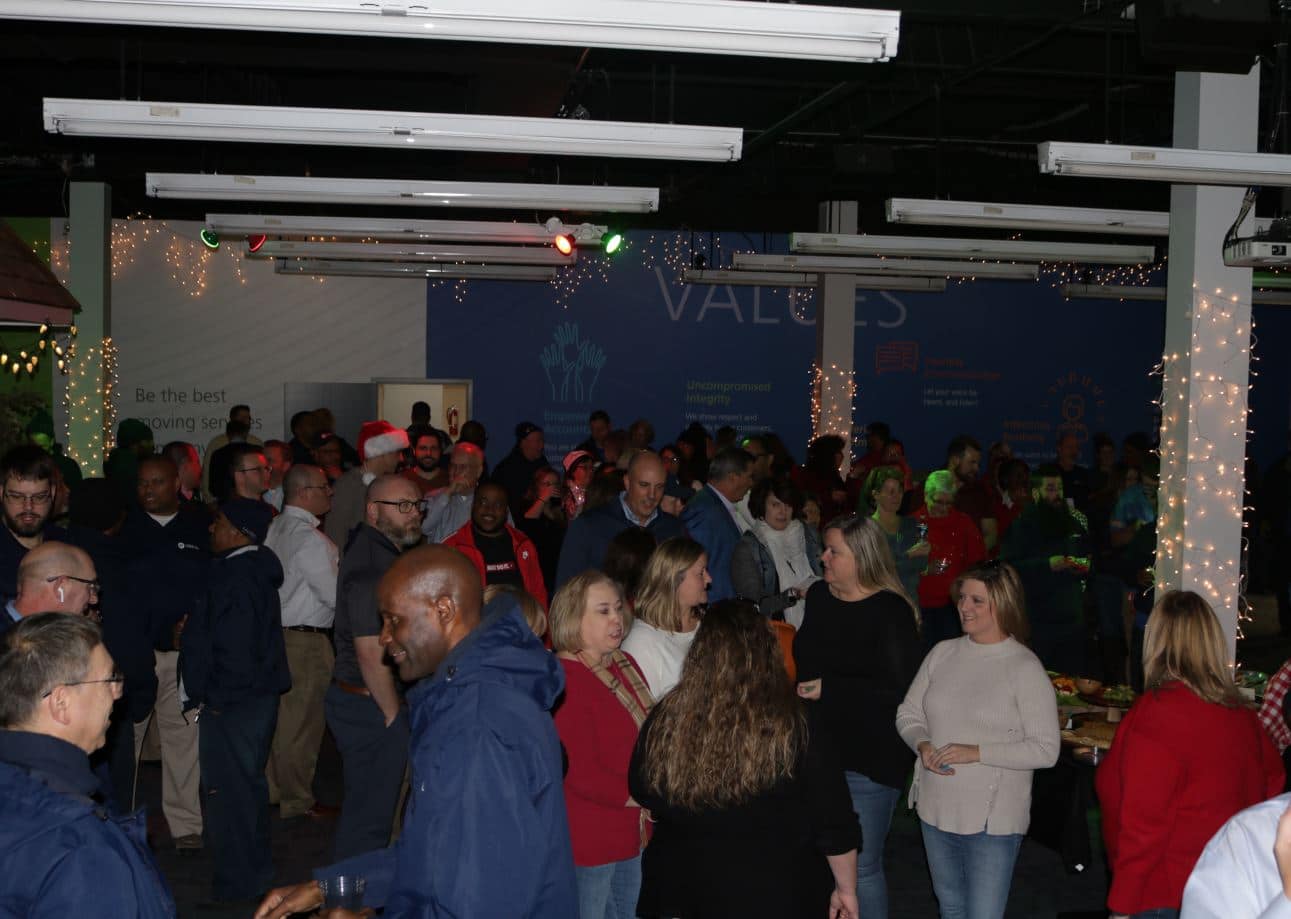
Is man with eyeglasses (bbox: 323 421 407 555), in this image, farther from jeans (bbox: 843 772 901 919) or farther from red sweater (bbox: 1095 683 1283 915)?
red sweater (bbox: 1095 683 1283 915)

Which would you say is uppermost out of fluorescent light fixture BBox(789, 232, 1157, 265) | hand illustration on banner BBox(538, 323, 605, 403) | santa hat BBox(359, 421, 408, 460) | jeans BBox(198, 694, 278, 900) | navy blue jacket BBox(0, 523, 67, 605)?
fluorescent light fixture BBox(789, 232, 1157, 265)

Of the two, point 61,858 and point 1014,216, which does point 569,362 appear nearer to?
point 1014,216

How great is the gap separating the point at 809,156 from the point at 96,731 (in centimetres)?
984

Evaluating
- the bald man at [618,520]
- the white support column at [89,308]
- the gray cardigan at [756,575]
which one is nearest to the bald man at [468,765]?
the bald man at [618,520]

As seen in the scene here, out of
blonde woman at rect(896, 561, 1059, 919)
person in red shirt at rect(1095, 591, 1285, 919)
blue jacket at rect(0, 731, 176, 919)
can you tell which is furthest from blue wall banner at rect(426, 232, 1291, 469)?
blue jacket at rect(0, 731, 176, 919)

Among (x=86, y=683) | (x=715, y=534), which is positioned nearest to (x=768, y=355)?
(x=715, y=534)

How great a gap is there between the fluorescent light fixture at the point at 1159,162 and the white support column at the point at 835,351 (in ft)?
28.1

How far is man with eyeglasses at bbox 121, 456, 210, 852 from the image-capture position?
17.0 feet

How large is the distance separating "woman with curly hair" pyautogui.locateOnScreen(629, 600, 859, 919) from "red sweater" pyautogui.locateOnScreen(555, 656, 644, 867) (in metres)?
0.41

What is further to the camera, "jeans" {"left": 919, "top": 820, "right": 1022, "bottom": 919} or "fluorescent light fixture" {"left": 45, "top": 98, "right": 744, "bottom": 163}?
"fluorescent light fixture" {"left": 45, "top": 98, "right": 744, "bottom": 163}

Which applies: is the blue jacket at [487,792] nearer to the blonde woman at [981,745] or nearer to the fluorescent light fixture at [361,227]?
the blonde woman at [981,745]

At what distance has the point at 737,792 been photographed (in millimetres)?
2953

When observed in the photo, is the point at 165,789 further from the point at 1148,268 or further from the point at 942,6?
the point at 1148,268

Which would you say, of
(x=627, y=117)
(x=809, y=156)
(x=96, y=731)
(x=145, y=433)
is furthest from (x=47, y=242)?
(x=96, y=731)
